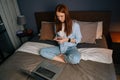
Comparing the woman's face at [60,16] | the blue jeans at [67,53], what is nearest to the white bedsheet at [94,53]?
the blue jeans at [67,53]

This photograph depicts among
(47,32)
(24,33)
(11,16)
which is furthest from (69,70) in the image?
(11,16)

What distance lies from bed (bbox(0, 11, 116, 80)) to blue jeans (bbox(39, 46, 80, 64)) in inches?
2.5

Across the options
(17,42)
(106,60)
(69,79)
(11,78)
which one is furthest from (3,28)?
(106,60)

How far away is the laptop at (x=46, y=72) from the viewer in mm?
1386

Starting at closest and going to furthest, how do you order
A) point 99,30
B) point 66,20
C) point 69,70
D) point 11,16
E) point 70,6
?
1. point 69,70
2. point 66,20
3. point 99,30
4. point 70,6
5. point 11,16

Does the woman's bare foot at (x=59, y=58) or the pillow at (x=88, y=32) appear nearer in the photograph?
the woman's bare foot at (x=59, y=58)

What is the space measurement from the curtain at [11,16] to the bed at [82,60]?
0.71 m

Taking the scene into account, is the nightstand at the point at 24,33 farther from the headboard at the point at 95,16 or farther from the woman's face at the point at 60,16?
the woman's face at the point at 60,16

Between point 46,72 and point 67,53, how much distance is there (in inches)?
19.9

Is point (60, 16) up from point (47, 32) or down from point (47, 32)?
up

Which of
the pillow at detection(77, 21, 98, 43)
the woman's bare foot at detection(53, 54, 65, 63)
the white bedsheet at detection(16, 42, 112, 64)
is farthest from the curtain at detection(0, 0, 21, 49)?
the pillow at detection(77, 21, 98, 43)

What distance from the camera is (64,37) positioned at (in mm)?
1928

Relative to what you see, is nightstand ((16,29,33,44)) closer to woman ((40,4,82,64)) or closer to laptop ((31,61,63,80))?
woman ((40,4,82,64))

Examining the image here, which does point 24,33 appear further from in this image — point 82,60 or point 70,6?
point 82,60
